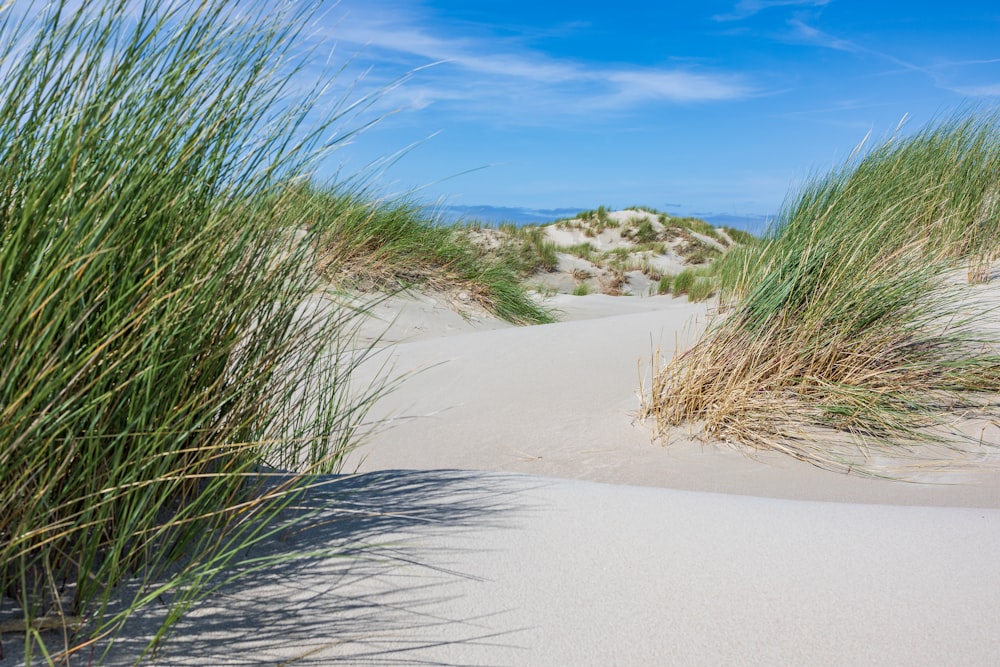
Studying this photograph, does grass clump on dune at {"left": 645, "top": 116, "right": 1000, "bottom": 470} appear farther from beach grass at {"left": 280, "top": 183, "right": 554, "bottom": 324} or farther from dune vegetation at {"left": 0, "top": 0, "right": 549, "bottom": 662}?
beach grass at {"left": 280, "top": 183, "right": 554, "bottom": 324}

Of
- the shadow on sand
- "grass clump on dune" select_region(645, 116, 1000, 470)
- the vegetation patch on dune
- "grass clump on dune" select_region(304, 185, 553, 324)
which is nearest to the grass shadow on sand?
the shadow on sand

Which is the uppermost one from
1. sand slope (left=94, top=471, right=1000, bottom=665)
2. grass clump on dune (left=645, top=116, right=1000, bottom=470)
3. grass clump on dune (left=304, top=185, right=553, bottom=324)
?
grass clump on dune (left=304, top=185, right=553, bottom=324)

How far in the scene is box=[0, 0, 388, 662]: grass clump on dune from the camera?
1.27m

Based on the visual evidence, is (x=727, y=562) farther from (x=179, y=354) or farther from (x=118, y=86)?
(x=118, y=86)

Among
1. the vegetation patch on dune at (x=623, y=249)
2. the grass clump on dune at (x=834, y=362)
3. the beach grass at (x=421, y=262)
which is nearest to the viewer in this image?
the grass clump on dune at (x=834, y=362)

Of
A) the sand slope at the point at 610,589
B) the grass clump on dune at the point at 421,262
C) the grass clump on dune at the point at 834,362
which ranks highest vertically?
the grass clump on dune at the point at 421,262

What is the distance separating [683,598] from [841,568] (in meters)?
0.42

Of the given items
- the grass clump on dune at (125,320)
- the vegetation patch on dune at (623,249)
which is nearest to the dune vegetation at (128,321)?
the grass clump on dune at (125,320)

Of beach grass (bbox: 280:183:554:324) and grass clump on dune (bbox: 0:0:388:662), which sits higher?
beach grass (bbox: 280:183:554:324)

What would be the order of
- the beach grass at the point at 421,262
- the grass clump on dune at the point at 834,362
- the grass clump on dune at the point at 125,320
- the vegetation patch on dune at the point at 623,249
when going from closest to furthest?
1. the grass clump on dune at the point at 125,320
2. the grass clump on dune at the point at 834,362
3. the beach grass at the point at 421,262
4. the vegetation patch on dune at the point at 623,249

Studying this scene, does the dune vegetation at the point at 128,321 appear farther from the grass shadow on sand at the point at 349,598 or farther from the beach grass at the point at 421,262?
the beach grass at the point at 421,262

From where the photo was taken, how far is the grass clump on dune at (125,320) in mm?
1271

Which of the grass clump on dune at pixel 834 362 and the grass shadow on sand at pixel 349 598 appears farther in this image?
the grass clump on dune at pixel 834 362

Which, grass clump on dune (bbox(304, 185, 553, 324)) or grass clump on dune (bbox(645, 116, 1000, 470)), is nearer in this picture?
grass clump on dune (bbox(645, 116, 1000, 470))
